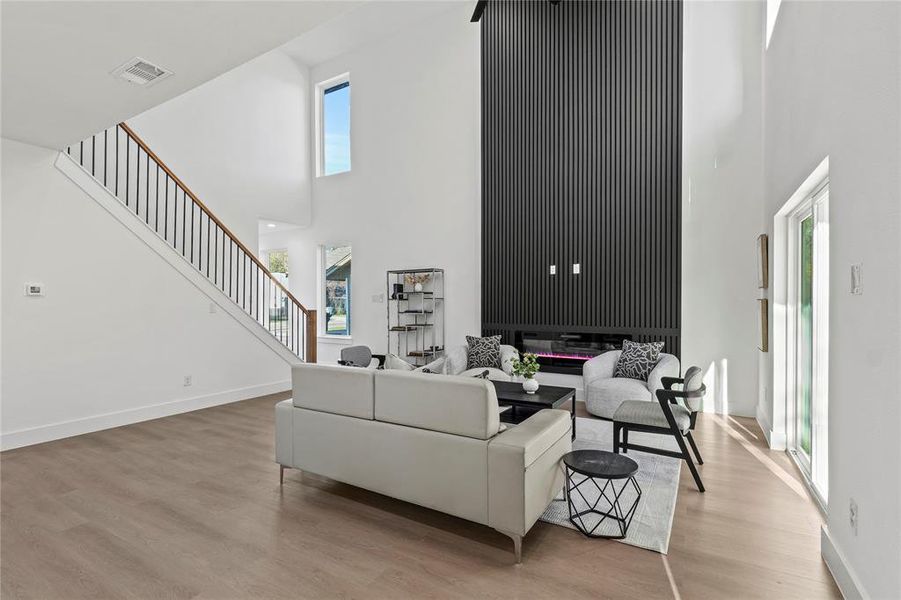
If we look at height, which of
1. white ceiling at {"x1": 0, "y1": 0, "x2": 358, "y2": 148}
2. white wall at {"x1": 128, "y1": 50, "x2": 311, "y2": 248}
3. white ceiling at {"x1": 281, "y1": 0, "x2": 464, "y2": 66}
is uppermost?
white ceiling at {"x1": 281, "y1": 0, "x2": 464, "y2": 66}

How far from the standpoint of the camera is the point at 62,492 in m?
3.48

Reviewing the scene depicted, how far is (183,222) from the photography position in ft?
22.3

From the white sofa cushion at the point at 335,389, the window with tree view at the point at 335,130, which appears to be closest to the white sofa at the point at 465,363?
the white sofa cushion at the point at 335,389

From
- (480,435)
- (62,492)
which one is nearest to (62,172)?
(62,492)

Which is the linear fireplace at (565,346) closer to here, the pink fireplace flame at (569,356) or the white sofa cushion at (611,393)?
the pink fireplace flame at (569,356)

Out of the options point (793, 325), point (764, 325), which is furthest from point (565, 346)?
point (793, 325)

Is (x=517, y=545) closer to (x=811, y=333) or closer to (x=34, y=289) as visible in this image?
Answer: (x=811, y=333)

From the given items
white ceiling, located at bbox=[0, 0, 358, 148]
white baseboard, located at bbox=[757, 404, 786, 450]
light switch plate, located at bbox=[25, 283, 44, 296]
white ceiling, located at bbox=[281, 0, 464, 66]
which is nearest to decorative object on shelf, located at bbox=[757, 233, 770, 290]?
white baseboard, located at bbox=[757, 404, 786, 450]

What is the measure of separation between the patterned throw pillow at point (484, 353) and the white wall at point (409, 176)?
905mm

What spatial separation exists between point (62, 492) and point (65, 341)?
6.88 ft

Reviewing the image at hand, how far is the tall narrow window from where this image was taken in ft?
31.2

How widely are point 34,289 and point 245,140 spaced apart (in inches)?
178

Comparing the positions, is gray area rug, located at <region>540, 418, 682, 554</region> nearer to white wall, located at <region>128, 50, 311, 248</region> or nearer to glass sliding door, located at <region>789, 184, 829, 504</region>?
glass sliding door, located at <region>789, 184, 829, 504</region>

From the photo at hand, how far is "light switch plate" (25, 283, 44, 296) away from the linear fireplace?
18.9ft
